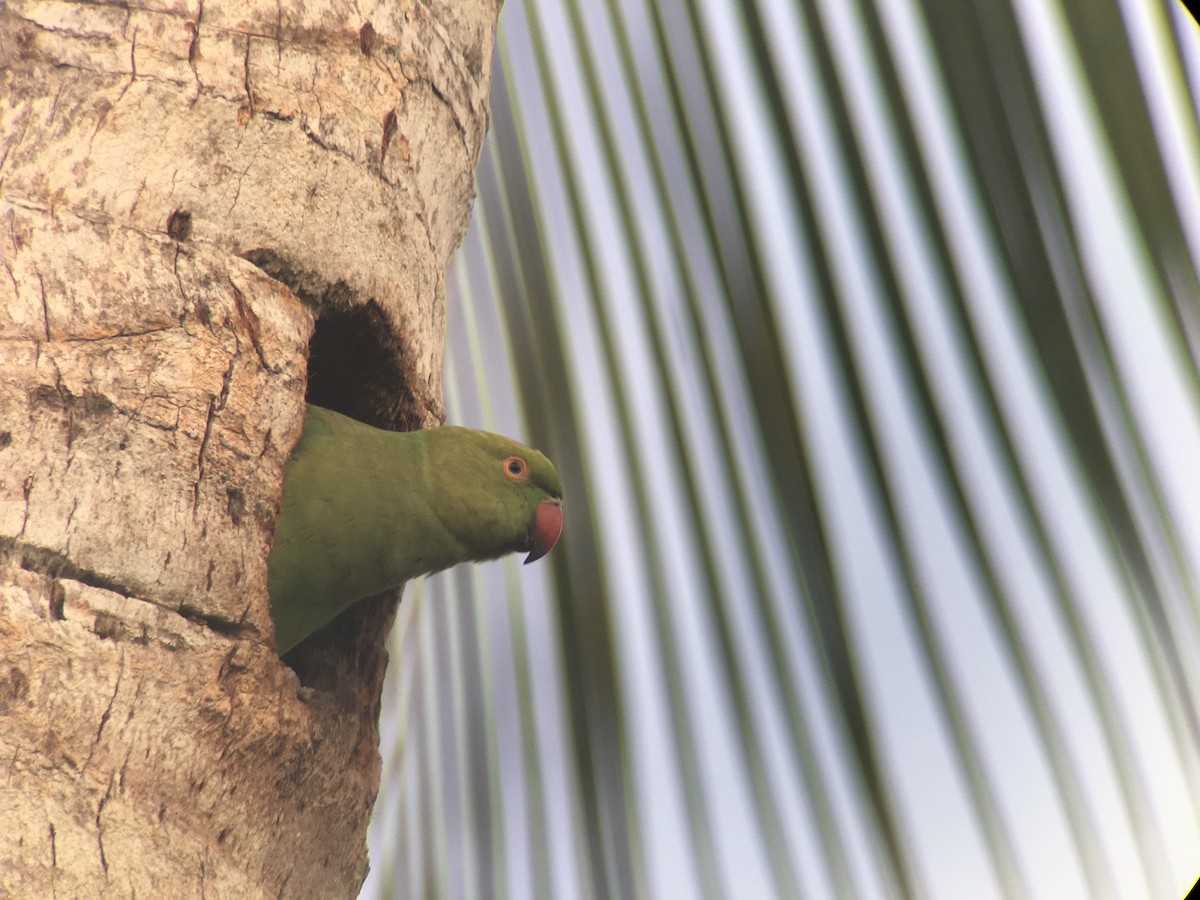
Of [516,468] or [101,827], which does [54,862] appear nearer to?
[101,827]

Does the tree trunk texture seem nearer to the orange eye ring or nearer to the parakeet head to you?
the parakeet head

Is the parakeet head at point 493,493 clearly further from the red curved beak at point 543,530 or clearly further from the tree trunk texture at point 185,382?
the tree trunk texture at point 185,382

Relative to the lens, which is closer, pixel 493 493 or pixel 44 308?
pixel 44 308

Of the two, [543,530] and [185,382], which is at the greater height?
[185,382]

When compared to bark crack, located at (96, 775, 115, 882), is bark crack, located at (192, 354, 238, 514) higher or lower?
higher

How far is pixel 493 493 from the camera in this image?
8.33ft

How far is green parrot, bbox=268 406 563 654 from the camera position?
2057 mm

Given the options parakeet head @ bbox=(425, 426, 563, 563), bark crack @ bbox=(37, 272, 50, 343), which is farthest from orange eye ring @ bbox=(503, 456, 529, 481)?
bark crack @ bbox=(37, 272, 50, 343)

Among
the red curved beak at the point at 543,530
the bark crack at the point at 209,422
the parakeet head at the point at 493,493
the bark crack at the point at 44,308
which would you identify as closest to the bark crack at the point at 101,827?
the bark crack at the point at 209,422

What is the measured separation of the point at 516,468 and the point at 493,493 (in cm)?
Result: 11

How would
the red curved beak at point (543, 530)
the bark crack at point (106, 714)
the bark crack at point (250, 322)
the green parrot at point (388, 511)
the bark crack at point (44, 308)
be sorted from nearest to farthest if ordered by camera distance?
1. the bark crack at point (106, 714)
2. the bark crack at point (44, 308)
3. the bark crack at point (250, 322)
4. the green parrot at point (388, 511)
5. the red curved beak at point (543, 530)

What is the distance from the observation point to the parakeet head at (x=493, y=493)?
2.44 meters

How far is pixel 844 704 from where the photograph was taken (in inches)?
57.8

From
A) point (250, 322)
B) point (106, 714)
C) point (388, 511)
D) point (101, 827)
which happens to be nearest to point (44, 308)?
point (250, 322)
